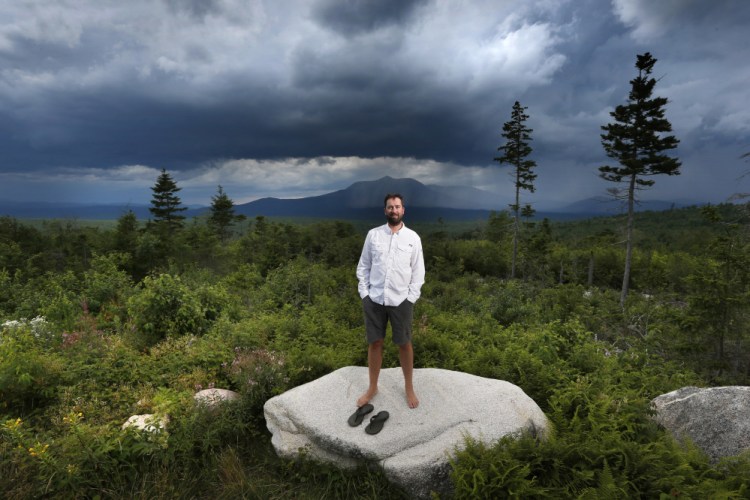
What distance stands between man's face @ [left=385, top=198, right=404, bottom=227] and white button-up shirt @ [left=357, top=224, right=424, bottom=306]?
0.45ft

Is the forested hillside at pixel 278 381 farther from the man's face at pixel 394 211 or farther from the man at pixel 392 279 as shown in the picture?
the man's face at pixel 394 211

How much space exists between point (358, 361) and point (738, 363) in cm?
1077

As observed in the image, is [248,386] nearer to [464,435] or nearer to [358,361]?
[358,361]

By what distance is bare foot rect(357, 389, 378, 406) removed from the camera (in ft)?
15.7

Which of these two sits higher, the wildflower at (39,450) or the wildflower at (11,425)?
the wildflower at (11,425)

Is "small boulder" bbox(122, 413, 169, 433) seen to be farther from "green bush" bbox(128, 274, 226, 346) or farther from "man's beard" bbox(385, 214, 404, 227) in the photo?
"man's beard" bbox(385, 214, 404, 227)

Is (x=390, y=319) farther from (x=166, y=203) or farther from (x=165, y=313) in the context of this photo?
(x=166, y=203)

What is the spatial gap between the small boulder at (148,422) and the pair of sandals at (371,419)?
2455 mm

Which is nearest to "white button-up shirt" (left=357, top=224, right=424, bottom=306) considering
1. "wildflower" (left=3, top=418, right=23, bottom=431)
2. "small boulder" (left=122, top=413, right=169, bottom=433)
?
"small boulder" (left=122, top=413, right=169, bottom=433)

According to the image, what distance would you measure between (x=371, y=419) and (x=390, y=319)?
52.1 inches

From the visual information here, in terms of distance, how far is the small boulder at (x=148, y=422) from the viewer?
14.4 ft

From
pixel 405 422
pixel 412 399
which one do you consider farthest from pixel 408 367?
pixel 405 422

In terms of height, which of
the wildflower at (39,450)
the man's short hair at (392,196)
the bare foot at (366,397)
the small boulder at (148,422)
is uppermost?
the man's short hair at (392,196)

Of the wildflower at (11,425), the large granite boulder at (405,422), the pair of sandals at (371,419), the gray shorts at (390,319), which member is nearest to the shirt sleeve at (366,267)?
the gray shorts at (390,319)
